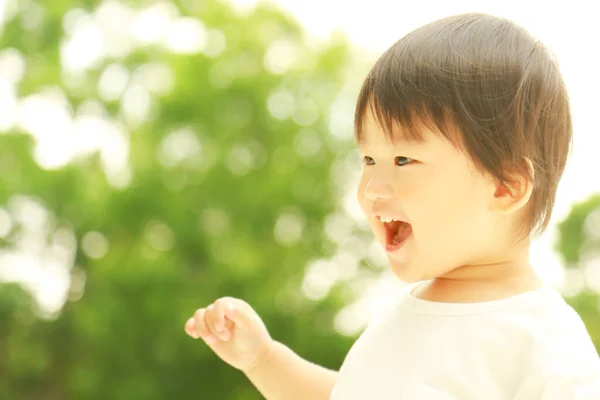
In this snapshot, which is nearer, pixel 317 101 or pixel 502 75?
pixel 502 75

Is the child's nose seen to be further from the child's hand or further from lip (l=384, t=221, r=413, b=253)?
the child's hand

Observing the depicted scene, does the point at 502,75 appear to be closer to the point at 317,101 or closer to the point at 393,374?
the point at 393,374

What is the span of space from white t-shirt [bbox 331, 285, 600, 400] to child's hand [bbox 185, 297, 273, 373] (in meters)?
0.18

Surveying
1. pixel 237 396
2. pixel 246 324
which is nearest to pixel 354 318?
pixel 237 396

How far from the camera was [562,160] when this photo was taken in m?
0.77

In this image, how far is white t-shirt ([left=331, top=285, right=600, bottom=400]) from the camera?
69 centimetres

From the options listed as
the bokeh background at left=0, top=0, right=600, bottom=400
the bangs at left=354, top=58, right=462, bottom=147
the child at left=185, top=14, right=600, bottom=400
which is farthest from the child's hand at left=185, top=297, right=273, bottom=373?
the bokeh background at left=0, top=0, right=600, bottom=400

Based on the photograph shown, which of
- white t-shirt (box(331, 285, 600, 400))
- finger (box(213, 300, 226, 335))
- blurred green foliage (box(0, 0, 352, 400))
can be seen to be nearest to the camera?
white t-shirt (box(331, 285, 600, 400))

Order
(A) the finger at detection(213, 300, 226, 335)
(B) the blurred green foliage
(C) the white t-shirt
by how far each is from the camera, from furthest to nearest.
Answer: (B) the blurred green foliage → (A) the finger at detection(213, 300, 226, 335) → (C) the white t-shirt

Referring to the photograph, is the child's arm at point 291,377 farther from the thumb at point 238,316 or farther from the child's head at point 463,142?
the child's head at point 463,142

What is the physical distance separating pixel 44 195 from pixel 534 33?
389 centimetres

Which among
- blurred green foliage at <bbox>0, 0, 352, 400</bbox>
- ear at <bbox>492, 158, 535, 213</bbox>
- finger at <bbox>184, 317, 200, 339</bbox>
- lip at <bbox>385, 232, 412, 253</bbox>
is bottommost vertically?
blurred green foliage at <bbox>0, 0, 352, 400</bbox>

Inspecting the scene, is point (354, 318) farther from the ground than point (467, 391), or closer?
closer

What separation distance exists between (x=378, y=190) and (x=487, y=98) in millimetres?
120
